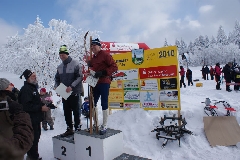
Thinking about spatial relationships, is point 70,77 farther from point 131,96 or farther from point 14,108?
point 131,96

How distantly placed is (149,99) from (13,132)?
5168 millimetres

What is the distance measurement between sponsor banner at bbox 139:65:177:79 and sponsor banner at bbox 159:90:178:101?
510mm

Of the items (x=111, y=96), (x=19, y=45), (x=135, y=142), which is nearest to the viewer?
(x=135, y=142)

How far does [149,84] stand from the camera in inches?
254

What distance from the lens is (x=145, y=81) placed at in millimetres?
6543

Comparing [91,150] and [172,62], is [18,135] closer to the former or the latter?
[91,150]

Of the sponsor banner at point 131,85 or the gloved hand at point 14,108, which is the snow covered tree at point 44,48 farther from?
the gloved hand at point 14,108

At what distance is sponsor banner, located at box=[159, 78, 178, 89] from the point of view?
596 cm

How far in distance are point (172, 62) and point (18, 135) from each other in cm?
501

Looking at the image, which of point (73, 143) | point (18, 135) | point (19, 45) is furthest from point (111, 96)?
point (19, 45)

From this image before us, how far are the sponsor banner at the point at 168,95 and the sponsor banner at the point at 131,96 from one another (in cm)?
88

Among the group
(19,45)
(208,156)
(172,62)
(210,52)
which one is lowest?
(208,156)

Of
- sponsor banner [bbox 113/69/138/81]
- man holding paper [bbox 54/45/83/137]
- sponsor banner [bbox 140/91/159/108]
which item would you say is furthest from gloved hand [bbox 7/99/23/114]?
sponsor banner [bbox 113/69/138/81]

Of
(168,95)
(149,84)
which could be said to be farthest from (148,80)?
(168,95)
